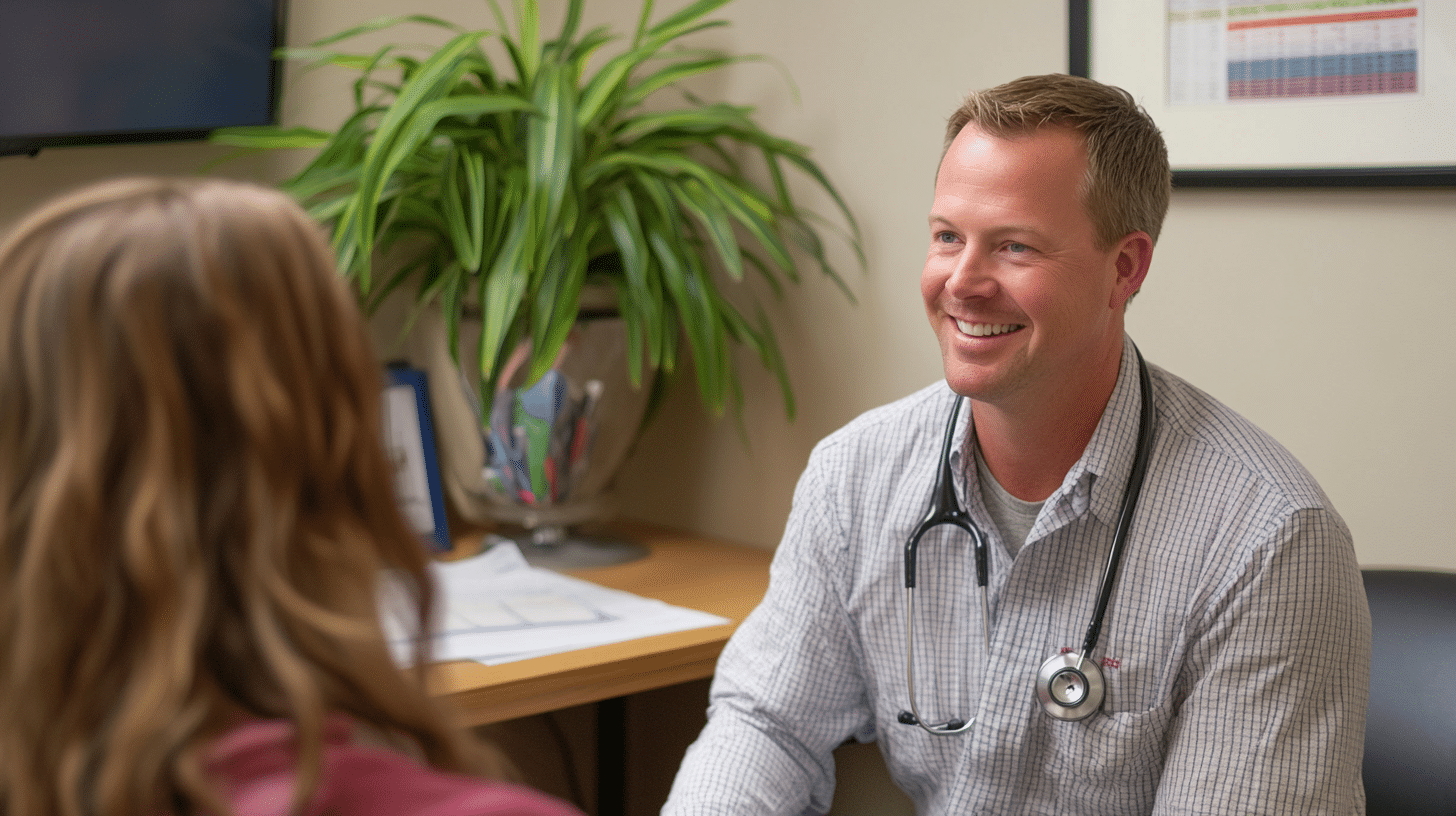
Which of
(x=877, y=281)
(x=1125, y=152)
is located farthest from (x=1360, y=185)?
(x=877, y=281)

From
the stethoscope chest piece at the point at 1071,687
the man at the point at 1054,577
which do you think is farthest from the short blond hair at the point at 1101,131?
the stethoscope chest piece at the point at 1071,687

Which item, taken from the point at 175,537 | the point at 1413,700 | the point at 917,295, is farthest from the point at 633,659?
the point at 175,537

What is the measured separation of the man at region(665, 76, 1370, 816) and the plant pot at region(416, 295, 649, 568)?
58 cm

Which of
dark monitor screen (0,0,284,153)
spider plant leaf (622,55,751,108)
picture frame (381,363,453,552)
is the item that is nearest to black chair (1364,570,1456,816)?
spider plant leaf (622,55,751,108)

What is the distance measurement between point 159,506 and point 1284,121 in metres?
1.43

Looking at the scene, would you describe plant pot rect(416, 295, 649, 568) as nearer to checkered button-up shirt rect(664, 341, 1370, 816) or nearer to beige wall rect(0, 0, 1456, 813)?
beige wall rect(0, 0, 1456, 813)

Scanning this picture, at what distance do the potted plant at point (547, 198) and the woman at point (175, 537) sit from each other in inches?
46.3

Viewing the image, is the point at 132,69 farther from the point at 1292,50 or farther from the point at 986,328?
the point at 1292,50

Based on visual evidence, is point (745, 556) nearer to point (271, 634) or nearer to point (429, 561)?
point (429, 561)

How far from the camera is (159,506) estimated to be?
564mm

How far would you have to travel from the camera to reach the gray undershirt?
1.42m

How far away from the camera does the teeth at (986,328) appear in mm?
1371

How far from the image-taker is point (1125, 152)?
1360 millimetres

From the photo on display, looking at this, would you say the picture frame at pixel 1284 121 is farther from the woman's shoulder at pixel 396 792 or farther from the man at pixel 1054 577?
the woman's shoulder at pixel 396 792
